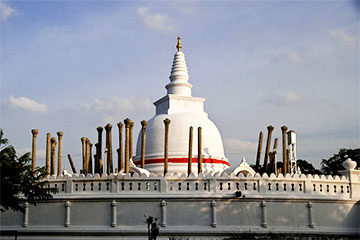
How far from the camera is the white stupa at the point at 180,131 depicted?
3625 cm

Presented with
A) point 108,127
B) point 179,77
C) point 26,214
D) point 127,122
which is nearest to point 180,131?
point 179,77

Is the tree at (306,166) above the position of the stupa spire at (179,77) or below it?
below

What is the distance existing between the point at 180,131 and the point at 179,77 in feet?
19.5

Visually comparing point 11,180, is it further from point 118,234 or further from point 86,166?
point 86,166

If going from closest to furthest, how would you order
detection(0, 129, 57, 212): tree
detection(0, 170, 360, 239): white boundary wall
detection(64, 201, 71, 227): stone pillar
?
detection(0, 129, 57, 212): tree
detection(0, 170, 360, 239): white boundary wall
detection(64, 201, 71, 227): stone pillar

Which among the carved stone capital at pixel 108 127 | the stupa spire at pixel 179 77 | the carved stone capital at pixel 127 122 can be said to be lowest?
the carved stone capital at pixel 108 127

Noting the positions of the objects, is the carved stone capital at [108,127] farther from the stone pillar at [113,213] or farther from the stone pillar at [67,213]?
the stone pillar at [113,213]

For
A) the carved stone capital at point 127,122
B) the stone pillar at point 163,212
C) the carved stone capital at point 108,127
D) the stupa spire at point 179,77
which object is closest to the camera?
the stone pillar at point 163,212

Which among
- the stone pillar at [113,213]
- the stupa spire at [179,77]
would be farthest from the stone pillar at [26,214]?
the stupa spire at [179,77]

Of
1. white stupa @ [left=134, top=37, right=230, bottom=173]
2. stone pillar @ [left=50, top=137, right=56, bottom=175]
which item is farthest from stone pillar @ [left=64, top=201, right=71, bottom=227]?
white stupa @ [left=134, top=37, right=230, bottom=173]

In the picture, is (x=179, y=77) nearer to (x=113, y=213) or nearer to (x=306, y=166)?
(x=113, y=213)

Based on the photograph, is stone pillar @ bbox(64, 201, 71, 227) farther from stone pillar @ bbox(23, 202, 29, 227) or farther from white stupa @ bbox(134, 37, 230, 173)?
white stupa @ bbox(134, 37, 230, 173)

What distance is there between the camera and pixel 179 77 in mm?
41594

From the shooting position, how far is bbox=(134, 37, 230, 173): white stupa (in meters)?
36.2
